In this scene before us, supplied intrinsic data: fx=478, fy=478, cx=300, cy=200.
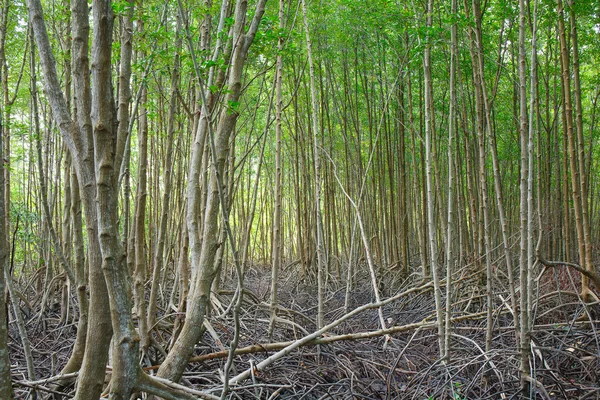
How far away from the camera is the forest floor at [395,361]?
8.64 ft

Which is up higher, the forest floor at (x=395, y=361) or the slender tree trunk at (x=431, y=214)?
the slender tree trunk at (x=431, y=214)

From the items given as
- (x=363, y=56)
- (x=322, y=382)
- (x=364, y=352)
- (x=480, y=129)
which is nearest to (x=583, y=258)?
(x=480, y=129)

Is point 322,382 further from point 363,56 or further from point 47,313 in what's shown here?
point 363,56

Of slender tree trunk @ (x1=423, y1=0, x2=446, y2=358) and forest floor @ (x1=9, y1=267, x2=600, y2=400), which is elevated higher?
slender tree trunk @ (x1=423, y1=0, x2=446, y2=358)

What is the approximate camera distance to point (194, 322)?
218 cm

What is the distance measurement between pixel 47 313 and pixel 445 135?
6.45 metres

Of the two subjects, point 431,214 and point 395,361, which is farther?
point 395,361

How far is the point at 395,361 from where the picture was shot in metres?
3.04

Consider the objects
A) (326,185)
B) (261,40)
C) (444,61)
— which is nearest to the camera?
(261,40)

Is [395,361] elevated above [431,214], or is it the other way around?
[431,214]

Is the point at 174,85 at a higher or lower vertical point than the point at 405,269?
higher

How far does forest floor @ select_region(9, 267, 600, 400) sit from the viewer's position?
263 cm

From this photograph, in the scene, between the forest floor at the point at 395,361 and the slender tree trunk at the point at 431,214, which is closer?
the forest floor at the point at 395,361

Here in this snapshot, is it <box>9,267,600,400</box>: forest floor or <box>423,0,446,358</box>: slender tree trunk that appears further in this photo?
<box>423,0,446,358</box>: slender tree trunk
